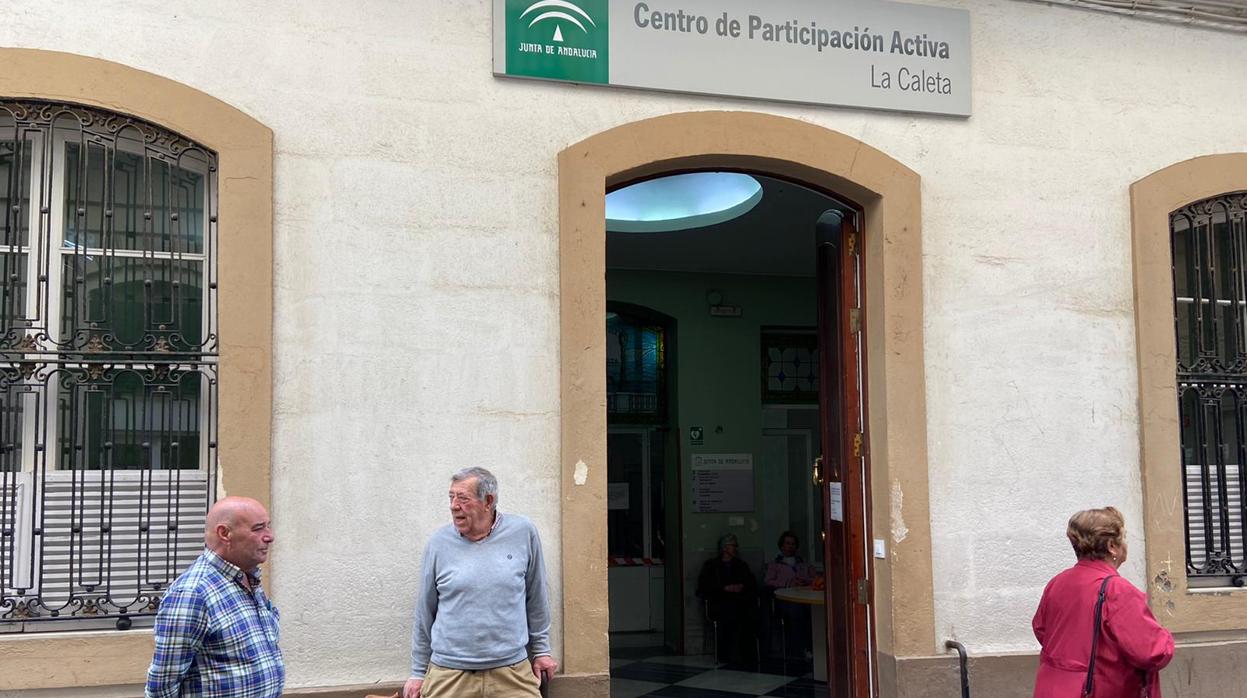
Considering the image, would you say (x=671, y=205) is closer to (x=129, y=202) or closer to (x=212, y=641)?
(x=129, y=202)

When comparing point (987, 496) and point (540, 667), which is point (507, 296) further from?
point (987, 496)

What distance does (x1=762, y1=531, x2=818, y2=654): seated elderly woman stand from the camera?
37.2 feet

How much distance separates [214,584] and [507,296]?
2255mm

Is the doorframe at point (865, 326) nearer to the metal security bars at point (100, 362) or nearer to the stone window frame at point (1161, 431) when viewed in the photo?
the stone window frame at point (1161, 431)

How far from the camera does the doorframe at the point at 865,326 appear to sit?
18.6ft

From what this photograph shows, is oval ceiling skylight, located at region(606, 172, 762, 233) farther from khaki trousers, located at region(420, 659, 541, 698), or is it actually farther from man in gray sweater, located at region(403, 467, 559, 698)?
khaki trousers, located at region(420, 659, 541, 698)

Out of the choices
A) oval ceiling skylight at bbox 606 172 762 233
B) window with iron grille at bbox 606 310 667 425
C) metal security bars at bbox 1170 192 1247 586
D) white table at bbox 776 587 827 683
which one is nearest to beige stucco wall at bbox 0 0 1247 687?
metal security bars at bbox 1170 192 1247 586

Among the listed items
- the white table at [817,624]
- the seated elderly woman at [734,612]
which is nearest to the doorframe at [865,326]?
the white table at [817,624]

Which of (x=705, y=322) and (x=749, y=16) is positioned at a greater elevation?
(x=749, y=16)

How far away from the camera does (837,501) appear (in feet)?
21.8

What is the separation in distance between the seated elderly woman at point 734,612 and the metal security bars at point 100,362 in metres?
7.01

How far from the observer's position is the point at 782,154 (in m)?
6.14

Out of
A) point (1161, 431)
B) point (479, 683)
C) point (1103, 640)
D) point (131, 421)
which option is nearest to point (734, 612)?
point (1161, 431)

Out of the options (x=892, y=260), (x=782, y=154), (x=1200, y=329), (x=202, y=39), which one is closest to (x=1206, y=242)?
(x=1200, y=329)
